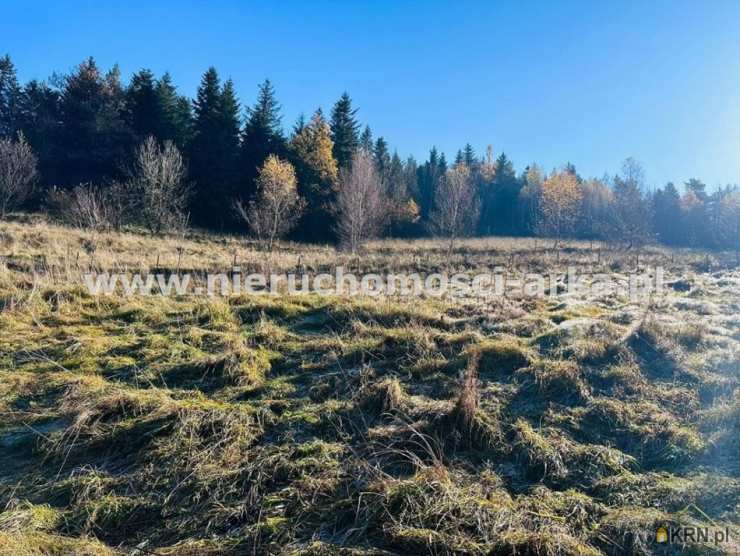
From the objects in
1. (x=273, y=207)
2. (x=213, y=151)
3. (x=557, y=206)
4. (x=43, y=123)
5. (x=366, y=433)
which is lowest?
(x=366, y=433)

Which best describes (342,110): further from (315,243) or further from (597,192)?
(597,192)

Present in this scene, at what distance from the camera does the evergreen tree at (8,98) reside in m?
29.3

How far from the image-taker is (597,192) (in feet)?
155

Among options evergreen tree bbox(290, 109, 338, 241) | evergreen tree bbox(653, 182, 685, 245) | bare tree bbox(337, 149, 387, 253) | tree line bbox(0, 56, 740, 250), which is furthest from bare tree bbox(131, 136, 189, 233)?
evergreen tree bbox(653, 182, 685, 245)

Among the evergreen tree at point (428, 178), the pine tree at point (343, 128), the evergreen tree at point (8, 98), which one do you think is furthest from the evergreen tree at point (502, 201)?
the evergreen tree at point (8, 98)

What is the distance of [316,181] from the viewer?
2923 centimetres

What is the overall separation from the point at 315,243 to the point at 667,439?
83.5ft

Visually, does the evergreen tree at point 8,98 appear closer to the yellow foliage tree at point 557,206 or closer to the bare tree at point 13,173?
the bare tree at point 13,173

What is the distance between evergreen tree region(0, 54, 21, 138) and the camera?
96.1ft

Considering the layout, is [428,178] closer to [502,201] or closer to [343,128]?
[502,201]

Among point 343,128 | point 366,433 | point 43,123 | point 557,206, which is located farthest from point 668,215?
point 43,123

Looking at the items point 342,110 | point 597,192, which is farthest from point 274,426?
point 597,192

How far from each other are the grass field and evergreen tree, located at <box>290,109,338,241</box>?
22567mm

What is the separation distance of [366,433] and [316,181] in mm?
27284
